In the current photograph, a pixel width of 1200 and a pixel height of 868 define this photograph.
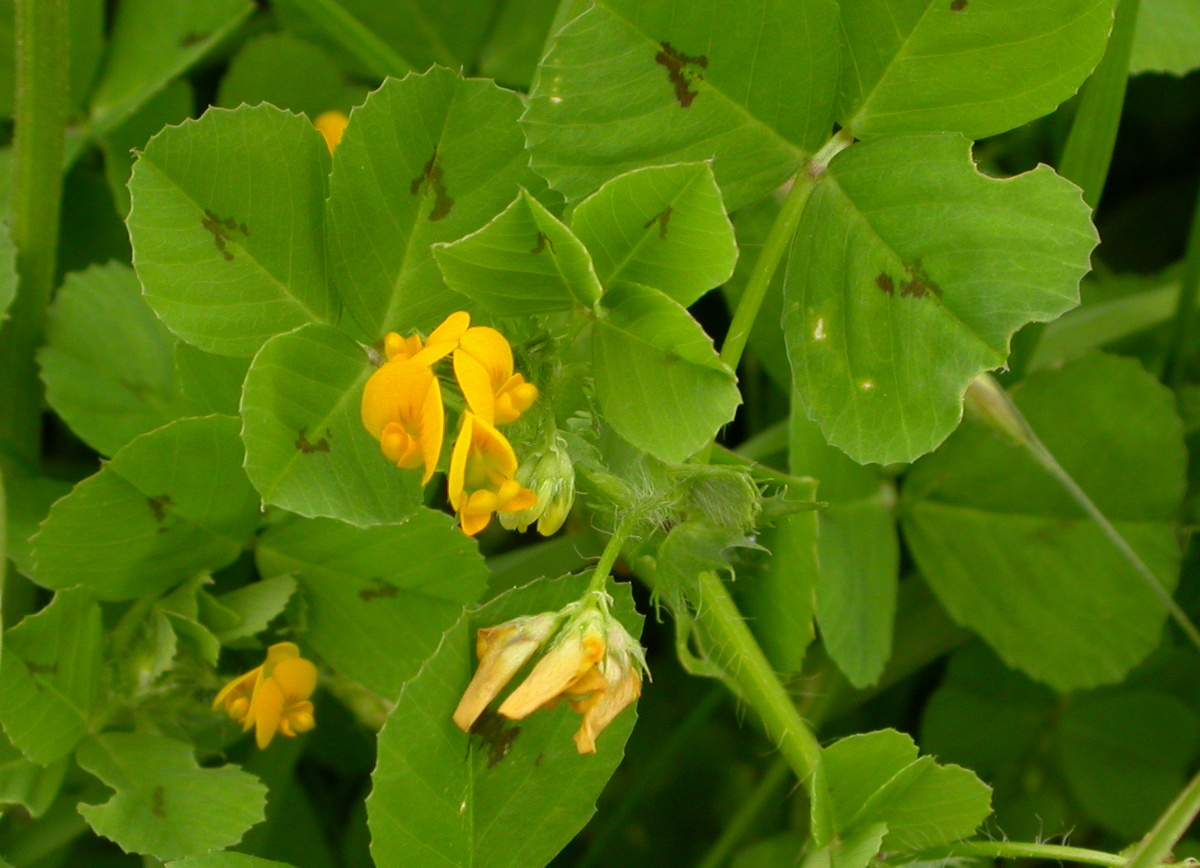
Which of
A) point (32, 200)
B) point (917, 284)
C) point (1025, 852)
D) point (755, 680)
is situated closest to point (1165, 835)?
point (1025, 852)

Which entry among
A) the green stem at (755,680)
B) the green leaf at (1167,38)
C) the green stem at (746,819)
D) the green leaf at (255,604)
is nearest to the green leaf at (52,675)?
the green leaf at (255,604)

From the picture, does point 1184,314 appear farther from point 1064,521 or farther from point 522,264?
point 522,264

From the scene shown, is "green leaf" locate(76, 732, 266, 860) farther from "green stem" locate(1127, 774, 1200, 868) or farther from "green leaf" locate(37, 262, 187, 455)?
"green stem" locate(1127, 774, 1200, 868)

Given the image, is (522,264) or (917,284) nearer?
(522,264)

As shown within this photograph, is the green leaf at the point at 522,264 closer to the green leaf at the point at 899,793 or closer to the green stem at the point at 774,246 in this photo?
the green stem at the point at 774,246

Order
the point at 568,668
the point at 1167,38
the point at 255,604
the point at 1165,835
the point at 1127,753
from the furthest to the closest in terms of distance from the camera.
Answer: the point at 1127,753
the point at 1167,38
the point at 255,604
the point at 1165,835
the point at 568,668

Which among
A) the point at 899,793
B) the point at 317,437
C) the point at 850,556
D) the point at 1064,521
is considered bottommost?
the point at 1064,521

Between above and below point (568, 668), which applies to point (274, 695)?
below
